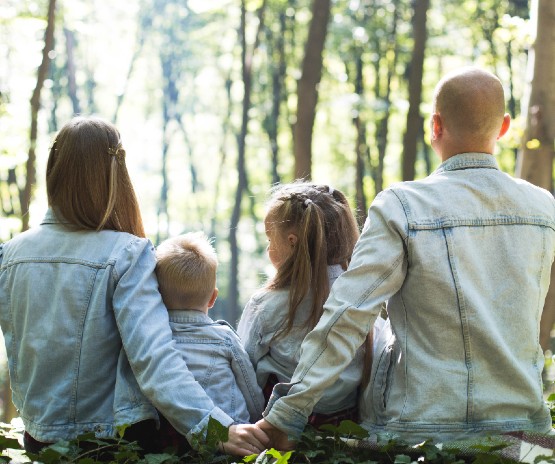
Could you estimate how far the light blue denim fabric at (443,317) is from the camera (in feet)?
10.2

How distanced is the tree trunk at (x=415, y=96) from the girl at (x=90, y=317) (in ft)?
25.7

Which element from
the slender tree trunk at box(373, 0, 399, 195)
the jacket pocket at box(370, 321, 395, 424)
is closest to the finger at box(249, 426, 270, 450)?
the jacket pocket at box(370, 321, 395, 424)

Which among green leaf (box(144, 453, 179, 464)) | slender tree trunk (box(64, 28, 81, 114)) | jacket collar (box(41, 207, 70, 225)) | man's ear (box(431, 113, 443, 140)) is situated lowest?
green leaf (box(144, 453, 179, 464))

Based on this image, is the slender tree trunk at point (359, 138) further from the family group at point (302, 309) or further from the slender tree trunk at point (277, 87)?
the family group at point (302, 309)

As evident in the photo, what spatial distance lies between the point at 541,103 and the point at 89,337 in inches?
173

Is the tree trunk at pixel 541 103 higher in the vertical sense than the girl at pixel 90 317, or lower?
higher

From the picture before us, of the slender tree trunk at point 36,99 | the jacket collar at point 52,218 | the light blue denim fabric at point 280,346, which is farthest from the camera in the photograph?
the slender tree trunk at point 36,99

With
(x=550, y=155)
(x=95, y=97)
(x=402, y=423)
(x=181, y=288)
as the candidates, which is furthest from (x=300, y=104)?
(x=95, y=97)

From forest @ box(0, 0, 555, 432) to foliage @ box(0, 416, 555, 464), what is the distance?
3.96m

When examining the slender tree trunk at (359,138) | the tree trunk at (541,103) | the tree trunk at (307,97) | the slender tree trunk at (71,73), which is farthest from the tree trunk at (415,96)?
the slender tree trunk at (71,73)

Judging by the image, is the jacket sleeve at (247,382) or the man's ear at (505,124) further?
the jacket sleeve at (247,382)

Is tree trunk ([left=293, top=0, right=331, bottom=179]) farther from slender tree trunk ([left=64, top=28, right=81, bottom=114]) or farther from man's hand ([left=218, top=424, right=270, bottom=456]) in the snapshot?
slender tree trunk ([left=64, top=28, right=81, bottom=114])

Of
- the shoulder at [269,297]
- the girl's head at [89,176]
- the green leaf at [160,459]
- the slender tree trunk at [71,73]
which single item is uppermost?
the slender tree trunk at [71,73]

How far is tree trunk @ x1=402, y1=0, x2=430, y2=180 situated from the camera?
11.0 metres
